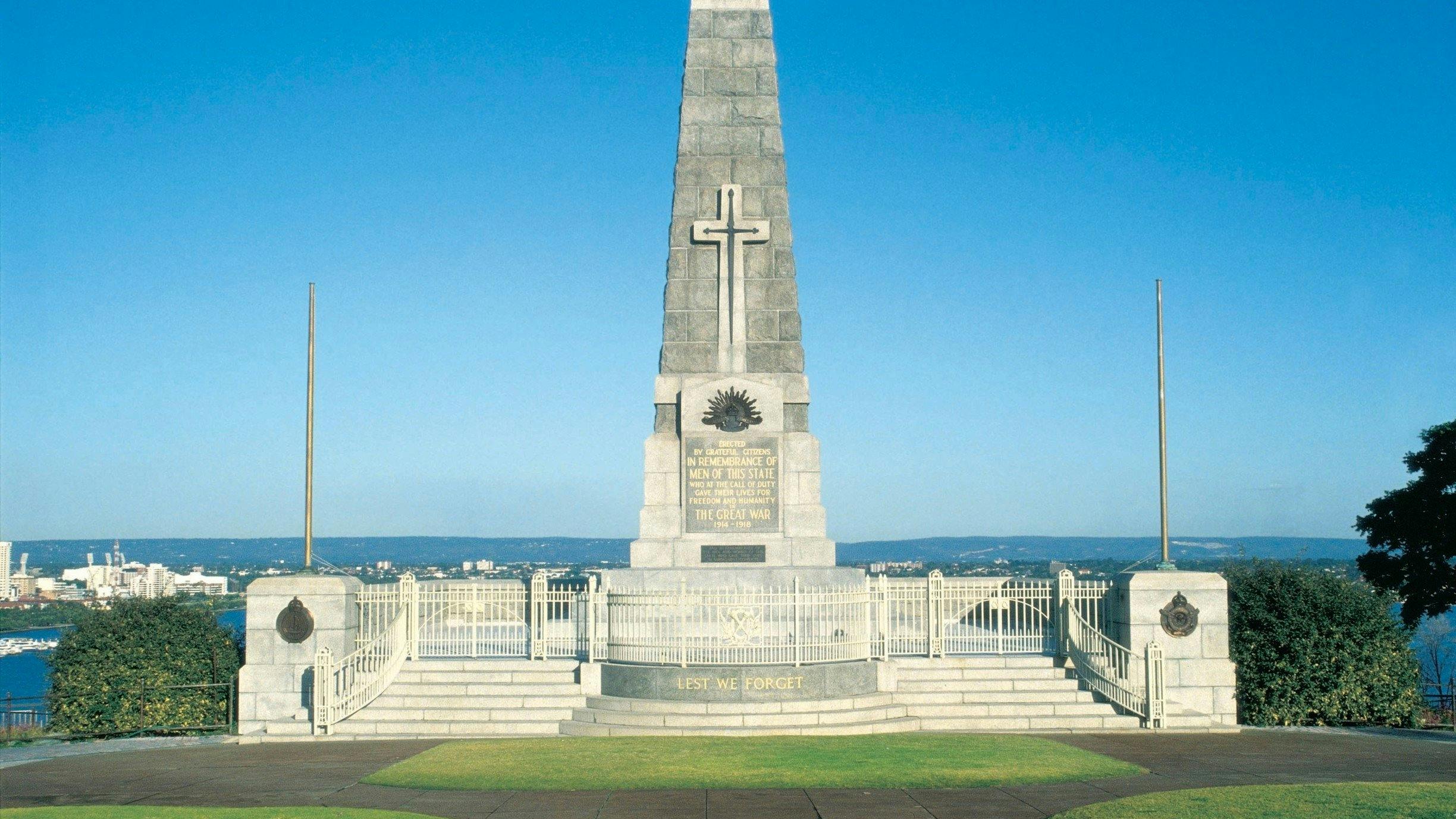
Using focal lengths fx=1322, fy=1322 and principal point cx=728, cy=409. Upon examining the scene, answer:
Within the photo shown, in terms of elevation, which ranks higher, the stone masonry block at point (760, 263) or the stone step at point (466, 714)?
the stone masonry block at point (760, 263)

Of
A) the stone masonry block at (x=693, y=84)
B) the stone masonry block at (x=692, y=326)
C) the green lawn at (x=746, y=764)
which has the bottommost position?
the green lawn at (x=746, y=764)

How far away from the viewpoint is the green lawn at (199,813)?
11.4 metres

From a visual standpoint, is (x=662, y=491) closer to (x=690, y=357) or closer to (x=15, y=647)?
(x=690, y=357)

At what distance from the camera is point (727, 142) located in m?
23.8

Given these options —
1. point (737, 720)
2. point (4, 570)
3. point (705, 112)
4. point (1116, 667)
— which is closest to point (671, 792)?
point (737, 720)

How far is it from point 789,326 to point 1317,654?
9.98 m

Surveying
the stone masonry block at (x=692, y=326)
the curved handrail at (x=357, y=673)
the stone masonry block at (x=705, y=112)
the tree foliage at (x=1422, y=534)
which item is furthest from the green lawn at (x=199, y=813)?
the tree foliage at (x=1422, y=534)

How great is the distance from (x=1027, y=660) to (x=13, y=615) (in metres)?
41.7

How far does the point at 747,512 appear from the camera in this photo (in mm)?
22859

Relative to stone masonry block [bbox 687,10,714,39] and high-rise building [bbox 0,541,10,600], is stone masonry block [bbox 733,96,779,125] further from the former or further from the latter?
high-rise building [bbox 0,541,10,600]

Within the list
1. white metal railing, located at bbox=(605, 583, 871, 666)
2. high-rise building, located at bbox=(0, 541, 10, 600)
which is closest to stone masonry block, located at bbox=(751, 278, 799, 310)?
white metal railing, located at bbox=(605, 583, 871, 666)

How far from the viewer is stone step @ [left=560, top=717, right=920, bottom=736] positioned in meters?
16.8

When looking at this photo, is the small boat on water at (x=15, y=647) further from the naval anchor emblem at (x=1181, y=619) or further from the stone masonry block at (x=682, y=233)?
the naval anchor emblem at (x=1181, y=619)

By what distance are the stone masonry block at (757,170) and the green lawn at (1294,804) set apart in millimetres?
13944
